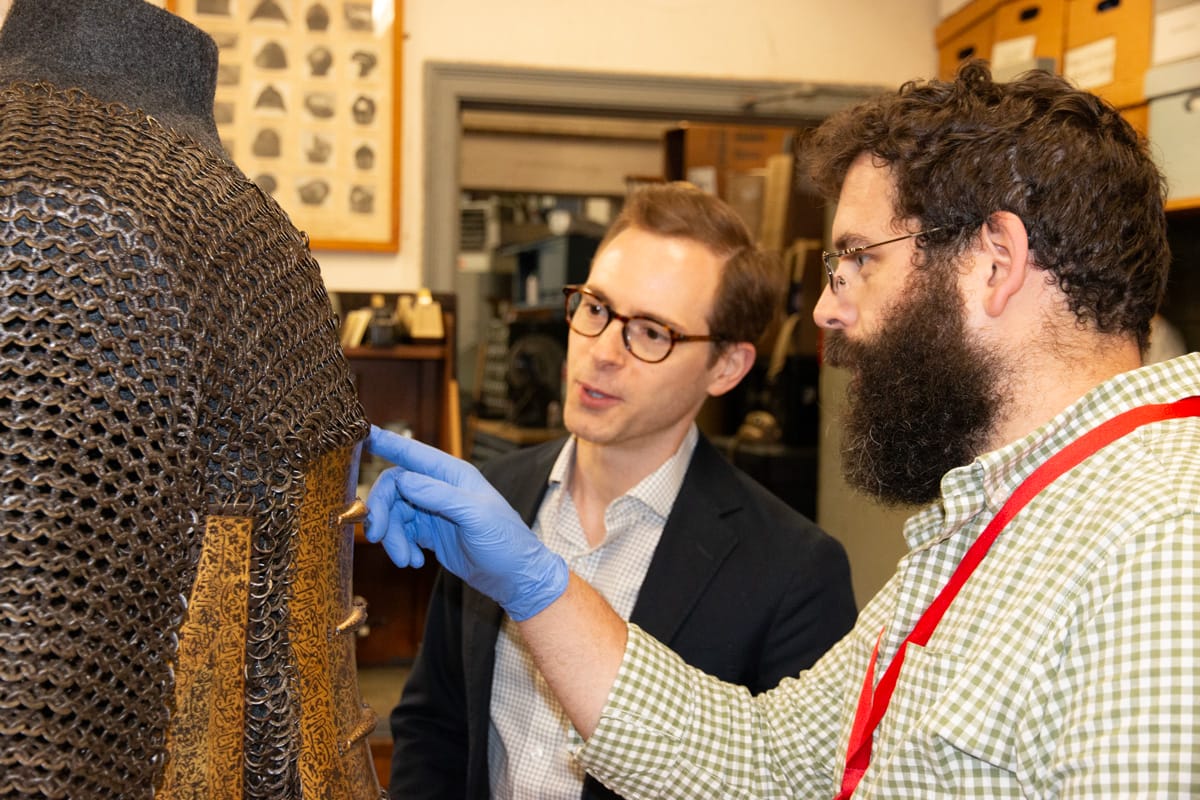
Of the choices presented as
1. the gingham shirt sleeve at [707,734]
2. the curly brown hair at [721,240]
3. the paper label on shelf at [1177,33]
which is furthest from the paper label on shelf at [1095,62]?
the gingham shirt sleeve at [707,734]

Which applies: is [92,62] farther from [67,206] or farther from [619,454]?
[619,454]

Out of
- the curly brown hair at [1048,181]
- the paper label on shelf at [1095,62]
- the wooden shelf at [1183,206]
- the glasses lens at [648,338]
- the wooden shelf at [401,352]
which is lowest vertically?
the wooden shelf at [401,352]

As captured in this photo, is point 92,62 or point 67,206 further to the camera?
point 92,62

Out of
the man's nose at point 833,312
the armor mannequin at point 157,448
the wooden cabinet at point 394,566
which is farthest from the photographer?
the wooden cabinet at point 394,566

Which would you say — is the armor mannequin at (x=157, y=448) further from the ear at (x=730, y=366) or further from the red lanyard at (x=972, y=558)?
the ear at (x=730, y=366)

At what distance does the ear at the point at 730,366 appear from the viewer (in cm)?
214

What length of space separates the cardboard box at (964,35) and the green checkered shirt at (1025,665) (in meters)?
2.72

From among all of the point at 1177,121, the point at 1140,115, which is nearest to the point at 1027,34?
the point at 1140,115

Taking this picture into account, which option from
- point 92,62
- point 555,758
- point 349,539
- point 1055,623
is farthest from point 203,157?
point 555,758

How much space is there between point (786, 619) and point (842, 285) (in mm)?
631

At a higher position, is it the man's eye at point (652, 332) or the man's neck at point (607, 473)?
the man's eye at point (652, 332)

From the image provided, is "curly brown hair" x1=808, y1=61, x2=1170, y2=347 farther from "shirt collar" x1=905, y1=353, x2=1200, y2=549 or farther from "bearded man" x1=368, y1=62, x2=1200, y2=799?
"shirt collar" x1=905, y1=353, x2=1200, y2=549

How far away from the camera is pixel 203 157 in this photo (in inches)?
32.3

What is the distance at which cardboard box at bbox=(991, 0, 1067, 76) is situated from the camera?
3.14 metres
